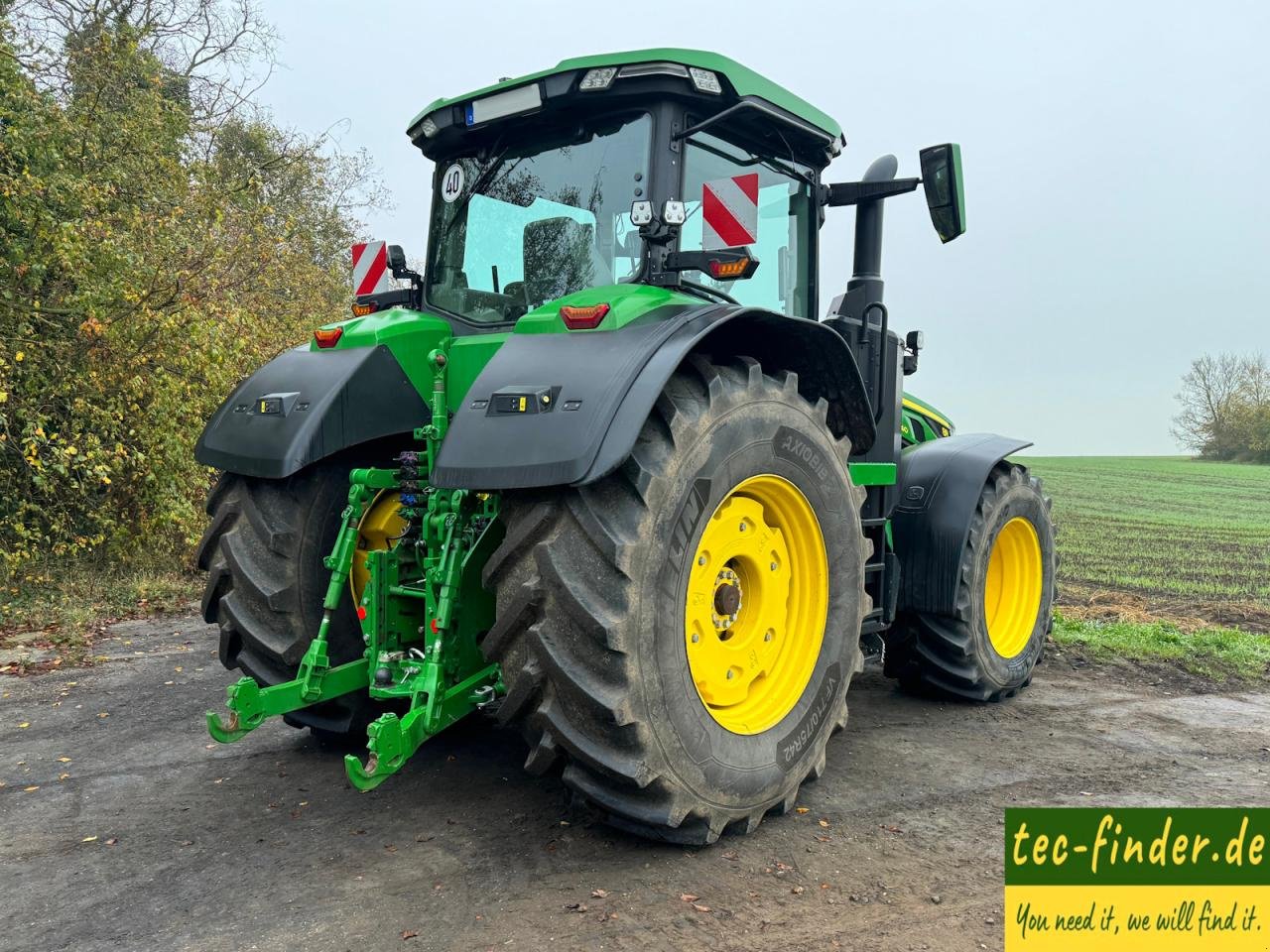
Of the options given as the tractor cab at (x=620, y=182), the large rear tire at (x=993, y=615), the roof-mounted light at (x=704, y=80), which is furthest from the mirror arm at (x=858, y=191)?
the large rear tire at (x=993, y=615)

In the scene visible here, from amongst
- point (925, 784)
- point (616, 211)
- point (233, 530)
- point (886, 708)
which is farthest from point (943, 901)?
point (233, 530)

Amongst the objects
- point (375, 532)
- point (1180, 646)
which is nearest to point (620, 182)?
point (375, 532)

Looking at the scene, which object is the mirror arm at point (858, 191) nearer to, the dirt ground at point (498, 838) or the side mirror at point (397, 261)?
the side mirror at point (397, 261)

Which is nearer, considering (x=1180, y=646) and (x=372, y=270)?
(x=372, y=270)

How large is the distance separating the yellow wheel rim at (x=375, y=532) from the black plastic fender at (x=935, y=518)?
8.05ft

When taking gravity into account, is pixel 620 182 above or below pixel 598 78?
below

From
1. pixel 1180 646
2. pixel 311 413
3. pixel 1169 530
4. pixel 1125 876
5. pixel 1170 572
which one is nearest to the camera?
pixel 1125 876

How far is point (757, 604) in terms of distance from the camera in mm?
3207

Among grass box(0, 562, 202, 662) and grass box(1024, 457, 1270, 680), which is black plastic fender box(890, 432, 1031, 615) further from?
grass box(0, 562, 202, 662)

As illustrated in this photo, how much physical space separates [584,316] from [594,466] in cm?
63

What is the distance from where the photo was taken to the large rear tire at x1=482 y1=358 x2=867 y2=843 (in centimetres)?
257

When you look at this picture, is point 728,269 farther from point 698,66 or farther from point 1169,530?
point 1169,530

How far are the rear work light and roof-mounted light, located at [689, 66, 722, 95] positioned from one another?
93 centimetres

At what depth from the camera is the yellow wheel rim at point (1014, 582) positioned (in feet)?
16.9
